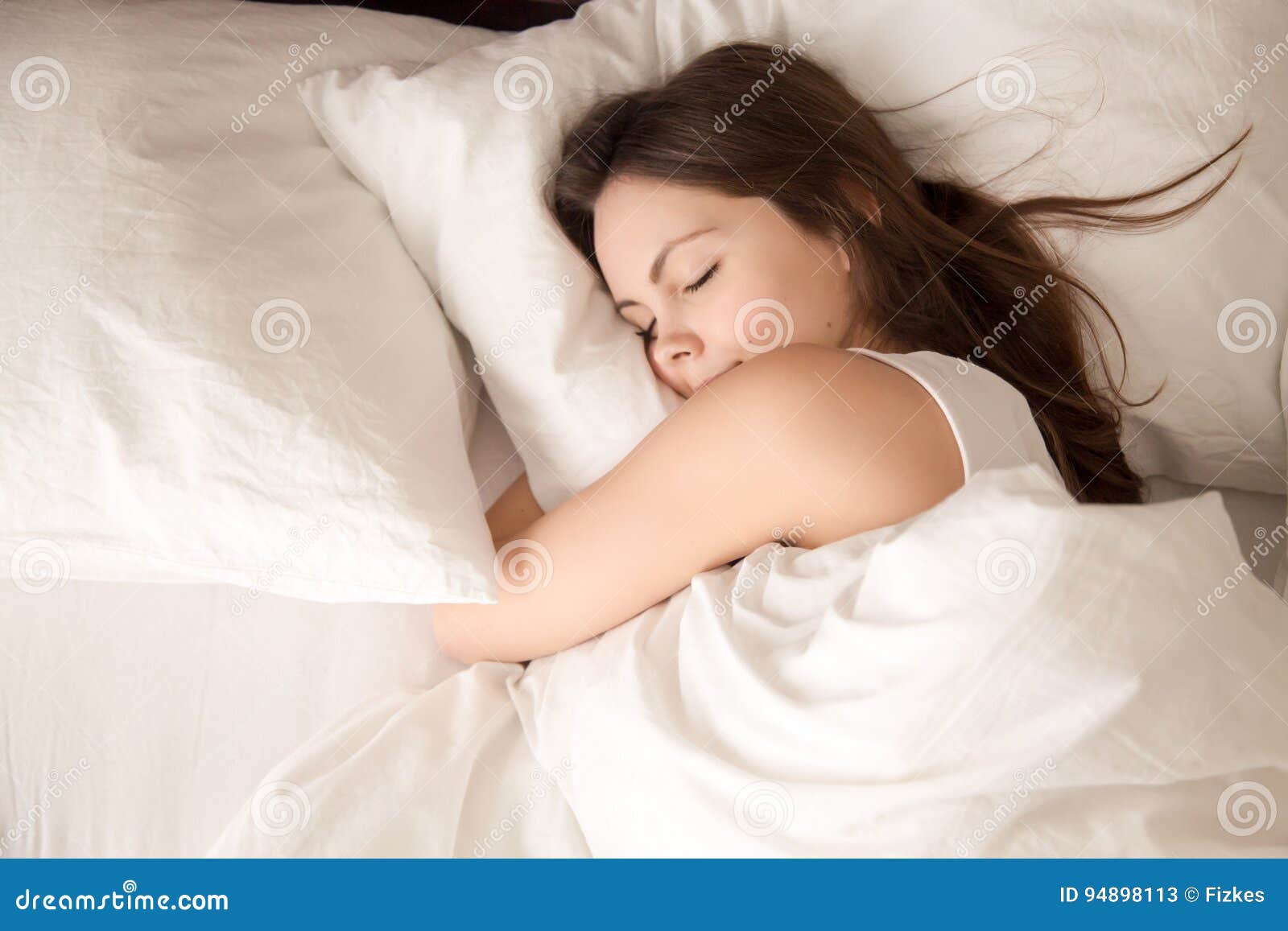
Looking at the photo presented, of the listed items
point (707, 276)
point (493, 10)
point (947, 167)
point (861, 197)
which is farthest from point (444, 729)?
point (493, 10)

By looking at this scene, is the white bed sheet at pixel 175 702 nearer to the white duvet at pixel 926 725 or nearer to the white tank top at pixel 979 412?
the white duvet at pixel 926 725

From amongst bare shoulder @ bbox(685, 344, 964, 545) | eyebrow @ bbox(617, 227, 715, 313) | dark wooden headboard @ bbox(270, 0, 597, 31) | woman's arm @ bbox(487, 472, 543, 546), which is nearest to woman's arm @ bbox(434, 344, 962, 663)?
bare shoulder @ bbox(685, 344, 964, 545)

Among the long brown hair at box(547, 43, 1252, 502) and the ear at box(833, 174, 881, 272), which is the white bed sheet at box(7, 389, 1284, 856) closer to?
the long brown hair at box(547, 43, 1252, 502)

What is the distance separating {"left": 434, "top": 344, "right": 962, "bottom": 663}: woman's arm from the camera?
1.01 meters

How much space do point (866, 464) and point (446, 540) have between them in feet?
1.46

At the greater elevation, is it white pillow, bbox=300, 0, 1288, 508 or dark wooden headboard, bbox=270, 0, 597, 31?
dark wooden headboard, bbox=270, 0, 597, 31

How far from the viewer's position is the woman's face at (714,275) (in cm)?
120

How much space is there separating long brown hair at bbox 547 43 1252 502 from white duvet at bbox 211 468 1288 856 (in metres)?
0.40

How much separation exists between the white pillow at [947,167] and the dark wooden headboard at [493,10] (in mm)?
223

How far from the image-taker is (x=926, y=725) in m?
0.84

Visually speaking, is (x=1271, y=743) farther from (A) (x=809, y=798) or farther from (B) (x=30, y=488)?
(B) (x=30, y=488)

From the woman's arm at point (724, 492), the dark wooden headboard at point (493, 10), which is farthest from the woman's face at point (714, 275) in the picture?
the dark wooden headboard at point (493, 10)

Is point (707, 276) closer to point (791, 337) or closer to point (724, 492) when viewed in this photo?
point (791, 337)

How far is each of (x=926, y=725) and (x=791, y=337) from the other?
0.54 m
